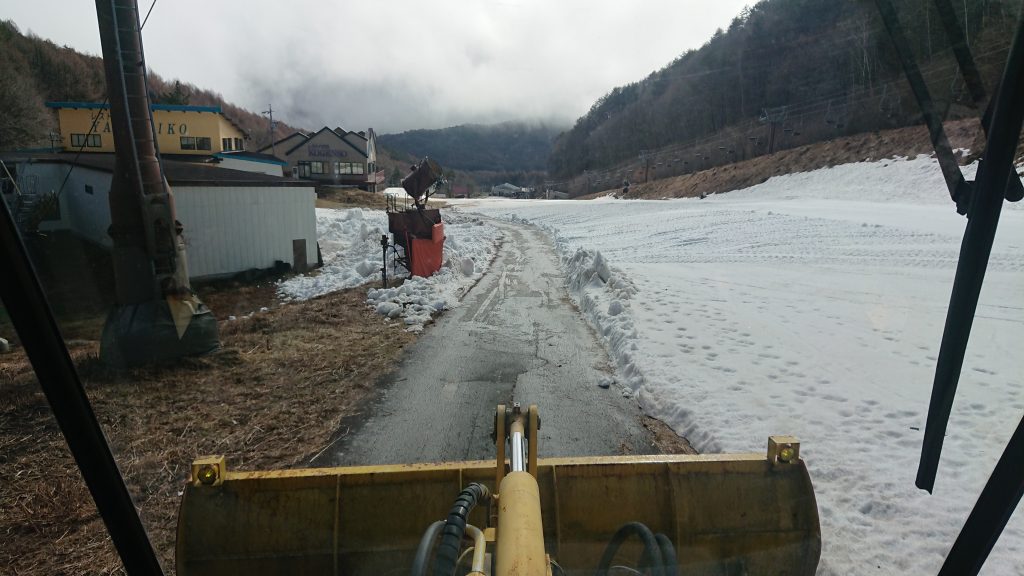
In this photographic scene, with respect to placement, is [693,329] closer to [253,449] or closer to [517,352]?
[517,352]

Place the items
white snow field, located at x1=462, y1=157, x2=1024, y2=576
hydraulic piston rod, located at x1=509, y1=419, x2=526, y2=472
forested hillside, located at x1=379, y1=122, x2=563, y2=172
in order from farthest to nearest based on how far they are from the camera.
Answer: forested hillside, located at x1=379, y1=122, x2=563, y2=172 < white snow field, located at x1=462, y1=157, x2=1024, y2=576 < hydraulic piston rod, located at x1=509, y1=419, x2=526, y2=472


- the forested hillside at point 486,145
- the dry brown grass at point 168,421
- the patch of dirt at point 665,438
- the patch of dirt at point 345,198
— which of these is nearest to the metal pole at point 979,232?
the dry brown grass at point 168,421

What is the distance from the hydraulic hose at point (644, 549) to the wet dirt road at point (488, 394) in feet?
6.70

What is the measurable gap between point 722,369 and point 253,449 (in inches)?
187

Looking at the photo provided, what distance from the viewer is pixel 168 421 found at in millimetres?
5160

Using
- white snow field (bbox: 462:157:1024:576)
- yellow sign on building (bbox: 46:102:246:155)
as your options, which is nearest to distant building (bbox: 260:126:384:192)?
yellow sign on building (bbox: 46:102:246:155)

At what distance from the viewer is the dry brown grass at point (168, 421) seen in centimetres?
329

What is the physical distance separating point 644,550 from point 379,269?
Result: 12.5 metres

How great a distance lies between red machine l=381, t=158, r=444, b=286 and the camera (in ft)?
43.2

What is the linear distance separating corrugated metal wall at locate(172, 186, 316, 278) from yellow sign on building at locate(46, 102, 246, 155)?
1698mm

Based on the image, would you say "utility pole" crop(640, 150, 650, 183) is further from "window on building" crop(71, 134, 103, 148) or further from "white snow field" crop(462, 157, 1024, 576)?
"window on building" crop(71, 134, 103, 148)

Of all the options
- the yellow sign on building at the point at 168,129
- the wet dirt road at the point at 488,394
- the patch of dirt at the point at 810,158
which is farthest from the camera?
the wet dirt road at the point at 488,394

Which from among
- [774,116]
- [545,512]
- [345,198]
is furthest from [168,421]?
[345,198]

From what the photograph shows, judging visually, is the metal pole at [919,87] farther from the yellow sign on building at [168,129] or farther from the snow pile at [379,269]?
the snow pile at [379,269]
